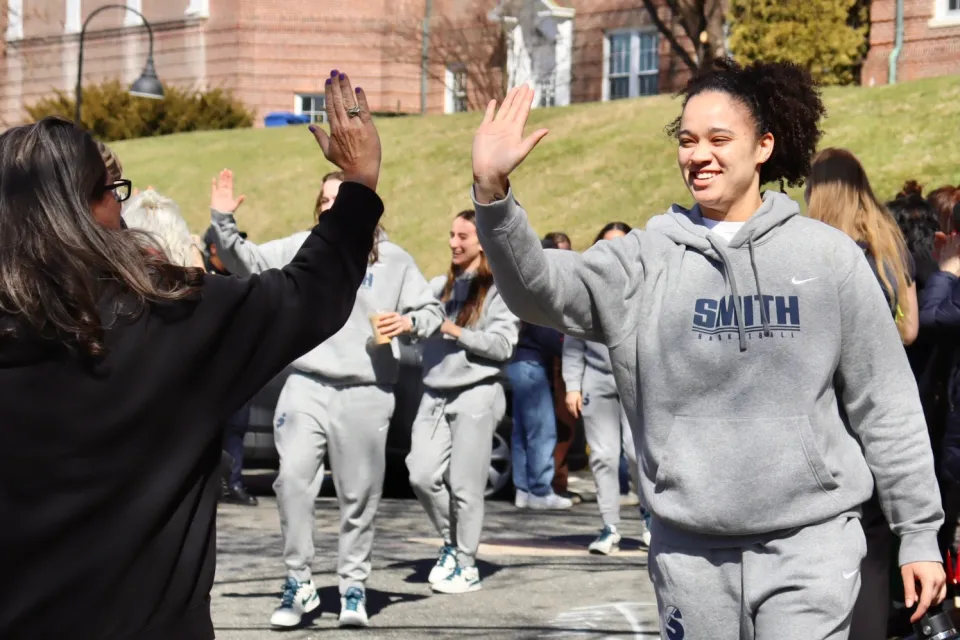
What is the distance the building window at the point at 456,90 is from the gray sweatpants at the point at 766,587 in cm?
3610

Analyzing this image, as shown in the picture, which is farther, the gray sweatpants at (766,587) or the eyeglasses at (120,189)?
the gray sweatpants at (766,587)

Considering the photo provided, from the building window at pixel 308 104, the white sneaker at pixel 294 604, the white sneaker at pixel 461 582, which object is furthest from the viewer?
the building window at pixel 308 104

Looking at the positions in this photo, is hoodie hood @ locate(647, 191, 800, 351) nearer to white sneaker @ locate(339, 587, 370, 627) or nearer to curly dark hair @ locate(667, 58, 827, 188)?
curly dark hair @ locate(667, 58, 827, 188)

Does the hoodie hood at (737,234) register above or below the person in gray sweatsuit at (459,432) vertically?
above

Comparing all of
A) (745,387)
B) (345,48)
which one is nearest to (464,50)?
(345,48)

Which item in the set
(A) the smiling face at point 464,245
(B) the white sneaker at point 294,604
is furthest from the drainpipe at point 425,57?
(B) the white sneaker at point 294,604

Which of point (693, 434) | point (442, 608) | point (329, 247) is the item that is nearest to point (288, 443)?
point (442, 608)

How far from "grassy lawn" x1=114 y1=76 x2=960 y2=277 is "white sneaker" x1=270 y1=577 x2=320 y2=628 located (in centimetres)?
1338

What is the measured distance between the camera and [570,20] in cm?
3881

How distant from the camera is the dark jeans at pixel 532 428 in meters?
12.1

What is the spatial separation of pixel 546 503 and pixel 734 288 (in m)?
8.35

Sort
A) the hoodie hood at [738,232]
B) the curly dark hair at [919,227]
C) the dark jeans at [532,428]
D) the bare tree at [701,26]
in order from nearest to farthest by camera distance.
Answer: the hoodie hood at [738,232] → the curly dark hair at [919,227] → the dark jeans at [532,428] → the bare tree at [701,26]

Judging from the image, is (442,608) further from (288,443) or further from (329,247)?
(329,247)

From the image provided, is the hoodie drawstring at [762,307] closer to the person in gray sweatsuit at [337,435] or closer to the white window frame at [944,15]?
the person in gray sweatsuit at [337,435]
